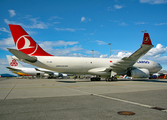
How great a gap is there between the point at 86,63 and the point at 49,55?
21.7ft

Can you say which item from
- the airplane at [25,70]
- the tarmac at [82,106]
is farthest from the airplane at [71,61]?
the airplane at [25,70]

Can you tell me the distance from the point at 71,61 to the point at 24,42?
7996mm

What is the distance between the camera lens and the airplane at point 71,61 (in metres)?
20.5

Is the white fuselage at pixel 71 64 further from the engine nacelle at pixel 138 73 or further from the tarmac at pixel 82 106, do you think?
the tarmac at pixel 82 106

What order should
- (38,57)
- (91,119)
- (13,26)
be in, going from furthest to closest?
(38,57) < (13,26) < (91,119)

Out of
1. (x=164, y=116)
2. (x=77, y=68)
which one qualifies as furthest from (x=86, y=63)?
(x=164, y=116)

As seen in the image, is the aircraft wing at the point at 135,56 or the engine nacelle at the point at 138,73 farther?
the engine nacelle at the point at 138,73

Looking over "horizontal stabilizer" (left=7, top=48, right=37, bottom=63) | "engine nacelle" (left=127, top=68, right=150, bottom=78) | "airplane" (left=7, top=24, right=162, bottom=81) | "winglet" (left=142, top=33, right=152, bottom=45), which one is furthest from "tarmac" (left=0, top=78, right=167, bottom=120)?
"engine nacelle" (left=127, top=68, right=150, bottom=78)

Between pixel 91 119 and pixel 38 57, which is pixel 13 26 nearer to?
pixel 38 57

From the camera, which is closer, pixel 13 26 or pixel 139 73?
pixel 13 26

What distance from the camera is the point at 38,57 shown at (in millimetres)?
21922

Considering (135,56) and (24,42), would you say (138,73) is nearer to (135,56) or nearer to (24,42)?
(135,56)

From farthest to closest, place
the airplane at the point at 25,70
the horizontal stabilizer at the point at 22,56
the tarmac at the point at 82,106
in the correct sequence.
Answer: the airplane at the point at 25,70, the horizontal stabilizer at the point at 22,56, the tarmac at the point at 82,106

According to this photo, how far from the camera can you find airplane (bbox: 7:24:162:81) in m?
20.5
